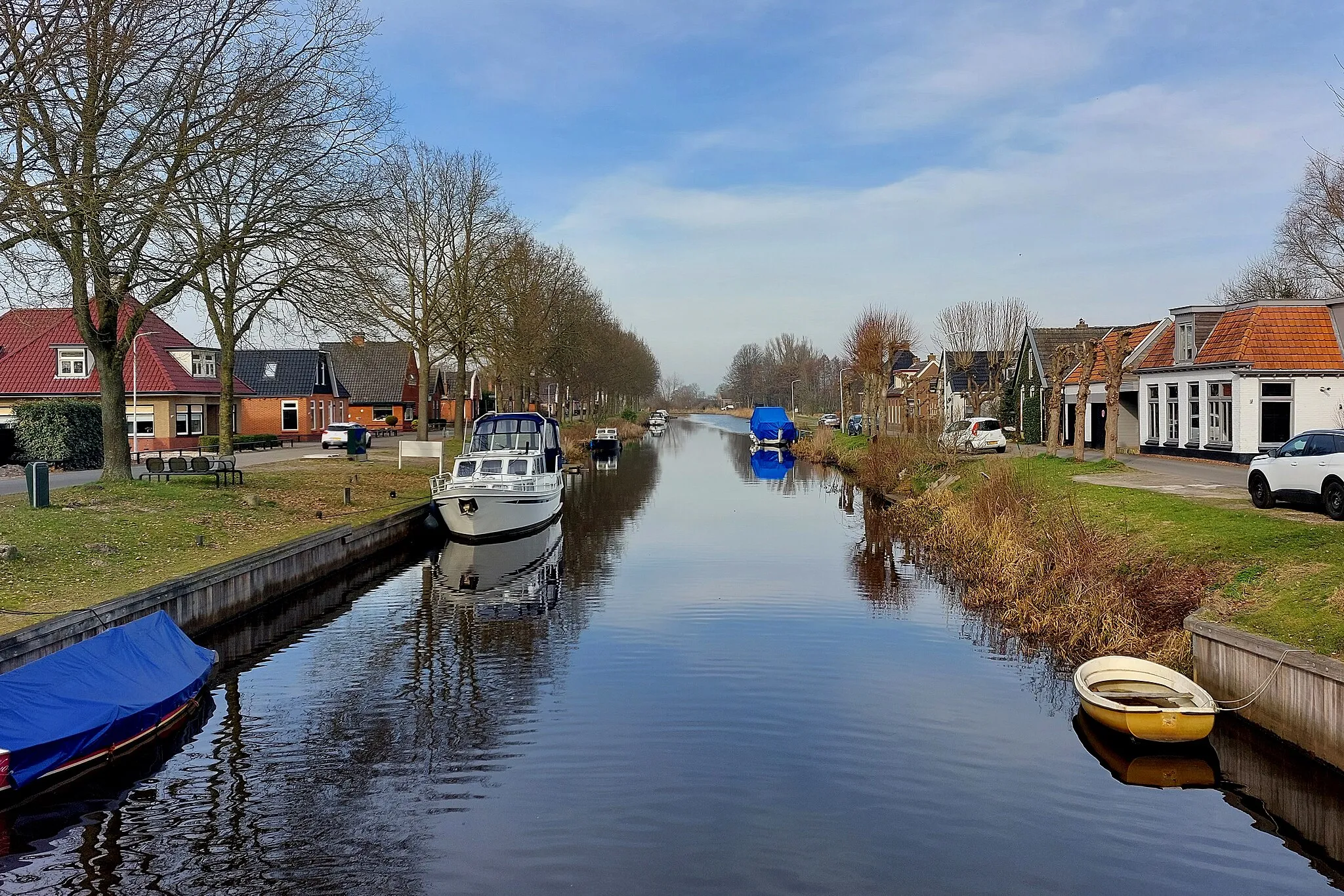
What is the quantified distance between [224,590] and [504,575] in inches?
279

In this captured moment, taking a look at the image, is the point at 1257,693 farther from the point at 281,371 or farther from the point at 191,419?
the point at 281,371

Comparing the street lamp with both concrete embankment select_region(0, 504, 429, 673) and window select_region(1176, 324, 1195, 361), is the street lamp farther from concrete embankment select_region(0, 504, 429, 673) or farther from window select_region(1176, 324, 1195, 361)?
window select_region(1176, 324, 1195, 361)

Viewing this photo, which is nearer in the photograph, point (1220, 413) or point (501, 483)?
point (501, 483)

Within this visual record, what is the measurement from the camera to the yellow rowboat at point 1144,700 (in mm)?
10438

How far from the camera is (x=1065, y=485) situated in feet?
81.0

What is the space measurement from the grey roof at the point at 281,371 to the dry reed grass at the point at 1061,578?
4622 cm

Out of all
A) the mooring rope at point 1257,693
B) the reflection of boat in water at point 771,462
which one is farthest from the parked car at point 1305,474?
the reflection of boat in water at point 771,462

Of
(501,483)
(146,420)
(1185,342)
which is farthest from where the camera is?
(146,420)

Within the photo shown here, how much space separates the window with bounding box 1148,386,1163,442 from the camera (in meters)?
36.3

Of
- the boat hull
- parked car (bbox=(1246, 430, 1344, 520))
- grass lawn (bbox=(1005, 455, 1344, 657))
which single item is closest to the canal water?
grass lawn (bbox=(1005, 455, 1344, 657))

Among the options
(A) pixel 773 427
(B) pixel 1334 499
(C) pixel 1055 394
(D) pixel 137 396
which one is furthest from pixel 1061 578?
(A) pixel 773 427

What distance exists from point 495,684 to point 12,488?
55.2 feet

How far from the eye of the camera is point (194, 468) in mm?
24672

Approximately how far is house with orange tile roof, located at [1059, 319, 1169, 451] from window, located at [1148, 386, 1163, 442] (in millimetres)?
1522
